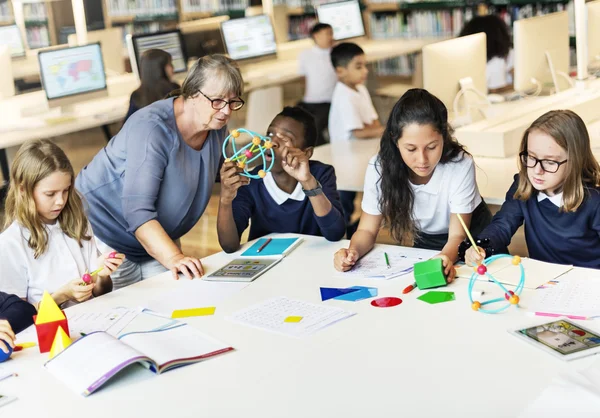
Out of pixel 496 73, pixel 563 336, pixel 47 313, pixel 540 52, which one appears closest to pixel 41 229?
pixel 47 313

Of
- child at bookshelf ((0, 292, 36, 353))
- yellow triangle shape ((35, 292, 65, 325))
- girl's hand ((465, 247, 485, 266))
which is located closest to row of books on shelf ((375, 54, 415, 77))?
girl's hand ((465, 247, 485, 266))

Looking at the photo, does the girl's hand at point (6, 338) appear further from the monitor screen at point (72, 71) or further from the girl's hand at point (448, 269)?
the monitor screen at point (72, 71)

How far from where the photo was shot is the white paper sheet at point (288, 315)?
1865 millimetres

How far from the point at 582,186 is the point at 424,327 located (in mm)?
781

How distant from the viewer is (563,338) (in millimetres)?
1693

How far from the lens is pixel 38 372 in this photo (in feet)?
5.66

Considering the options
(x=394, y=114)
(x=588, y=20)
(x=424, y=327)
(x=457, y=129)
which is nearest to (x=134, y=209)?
(x=394, y=114)

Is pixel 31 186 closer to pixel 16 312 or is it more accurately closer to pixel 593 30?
pixel 16 312

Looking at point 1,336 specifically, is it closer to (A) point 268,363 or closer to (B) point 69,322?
(B) point 69,322

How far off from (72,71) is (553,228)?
3817mm

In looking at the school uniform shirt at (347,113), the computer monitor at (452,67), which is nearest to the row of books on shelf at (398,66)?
the school uniform shirt at (347,113)

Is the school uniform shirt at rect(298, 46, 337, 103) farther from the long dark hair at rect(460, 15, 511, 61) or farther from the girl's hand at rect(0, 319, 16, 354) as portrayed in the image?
the girl's hand at rect(0, 319, 16, 354)

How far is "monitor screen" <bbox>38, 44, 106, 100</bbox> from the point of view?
16.8 ft

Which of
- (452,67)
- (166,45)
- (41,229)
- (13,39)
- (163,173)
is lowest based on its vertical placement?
(41,229)
